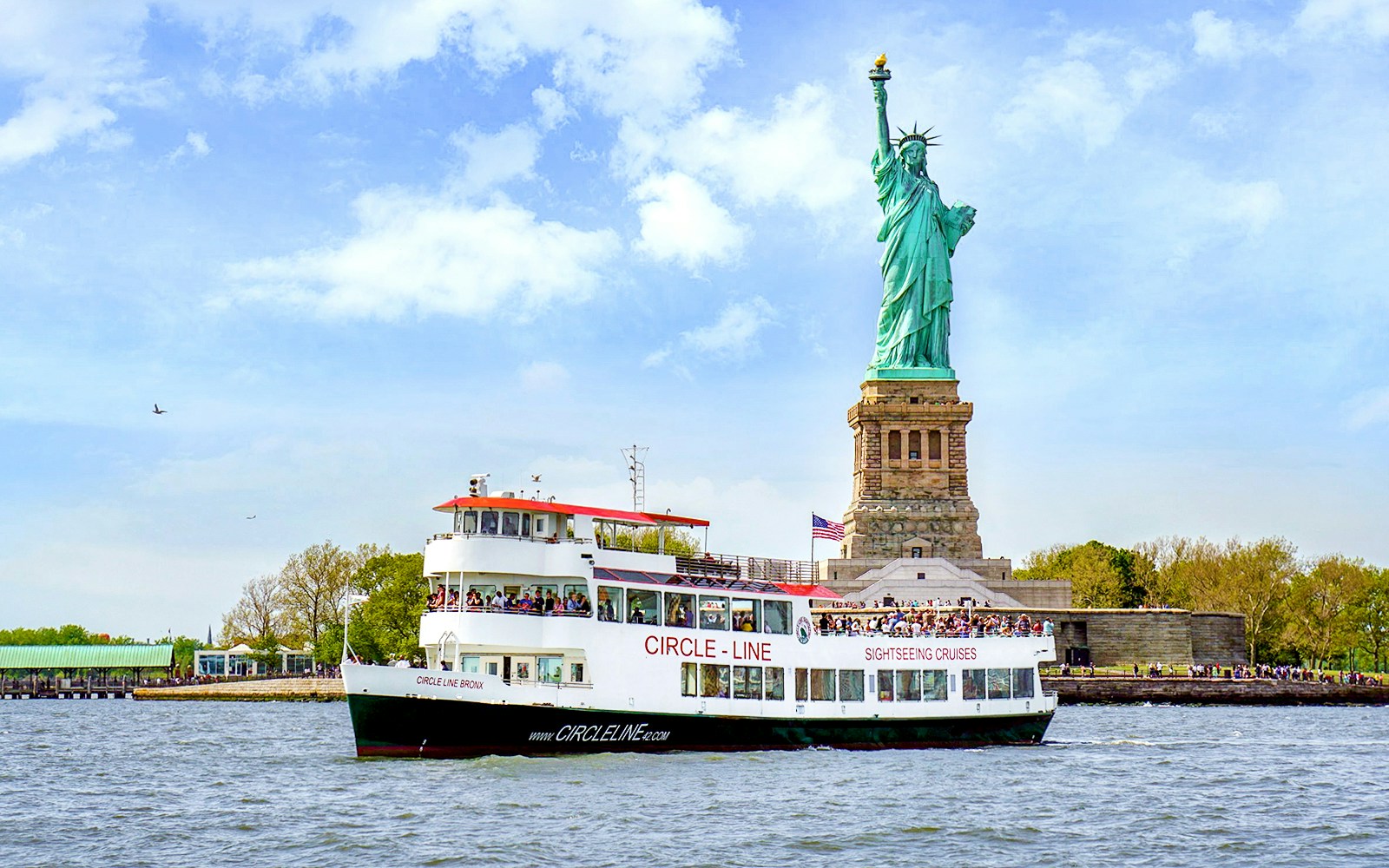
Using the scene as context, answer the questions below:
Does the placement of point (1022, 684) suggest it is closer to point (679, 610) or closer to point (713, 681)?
point (713, 681)

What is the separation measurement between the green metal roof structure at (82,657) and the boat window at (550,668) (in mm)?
105032

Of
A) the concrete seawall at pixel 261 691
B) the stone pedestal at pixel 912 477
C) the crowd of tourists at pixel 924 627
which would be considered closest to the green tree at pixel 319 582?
the concrete seawall at pixel 261 691

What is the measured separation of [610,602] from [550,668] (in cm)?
271

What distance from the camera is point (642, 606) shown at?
45438 millimetres

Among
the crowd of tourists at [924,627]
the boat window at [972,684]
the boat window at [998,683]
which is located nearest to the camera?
Result: the boat window at [972,684]

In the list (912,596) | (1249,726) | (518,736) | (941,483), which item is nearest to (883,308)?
(941,483)

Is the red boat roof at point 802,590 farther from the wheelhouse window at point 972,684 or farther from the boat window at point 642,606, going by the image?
the wheelhouse window at point 972,684

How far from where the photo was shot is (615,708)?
43.6 m

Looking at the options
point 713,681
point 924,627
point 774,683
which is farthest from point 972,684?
point 713,681

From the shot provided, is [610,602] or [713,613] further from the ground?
[610,602]

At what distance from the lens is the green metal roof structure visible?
137 meters

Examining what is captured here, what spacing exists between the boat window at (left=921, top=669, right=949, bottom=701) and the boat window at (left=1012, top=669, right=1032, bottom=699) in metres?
2.98

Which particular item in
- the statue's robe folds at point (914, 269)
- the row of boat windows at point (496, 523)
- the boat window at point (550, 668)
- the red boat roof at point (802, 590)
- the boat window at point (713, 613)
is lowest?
the boat window at point (550, 668)

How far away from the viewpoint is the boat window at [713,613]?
4681 centimetres
